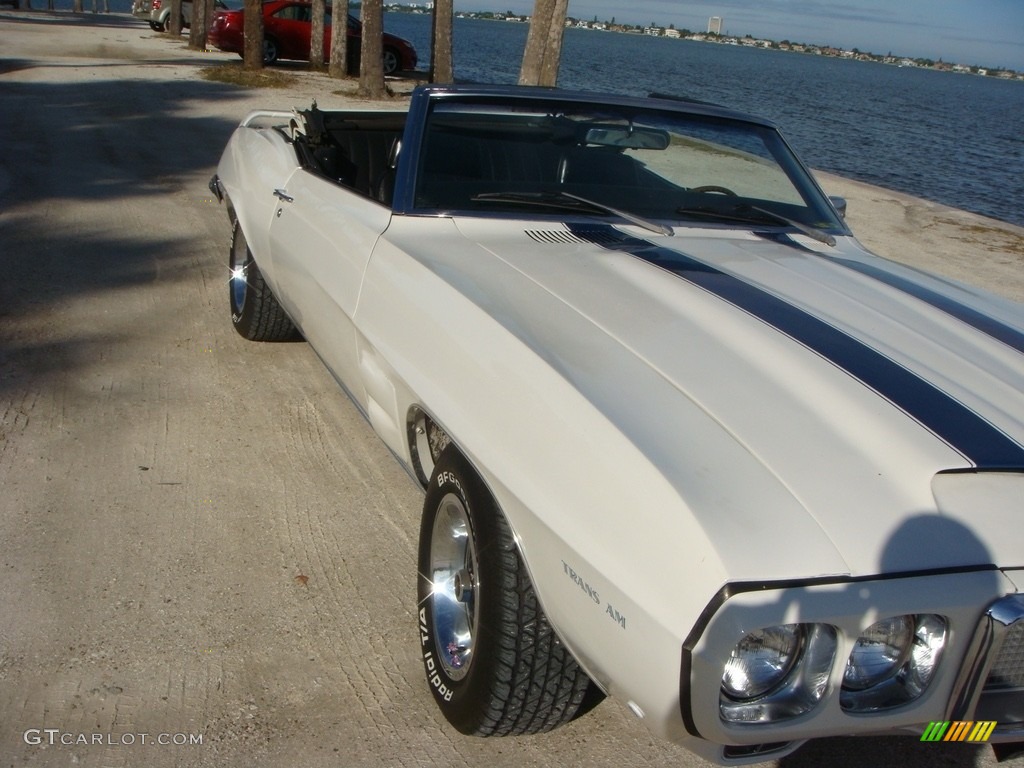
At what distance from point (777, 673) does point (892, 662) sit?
0.24 m

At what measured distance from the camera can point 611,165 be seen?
12.5 ft

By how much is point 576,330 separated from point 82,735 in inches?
62.1

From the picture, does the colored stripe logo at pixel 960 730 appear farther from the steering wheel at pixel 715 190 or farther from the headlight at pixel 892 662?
the steering wheel at pixel 715 190

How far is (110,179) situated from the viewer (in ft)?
29.2

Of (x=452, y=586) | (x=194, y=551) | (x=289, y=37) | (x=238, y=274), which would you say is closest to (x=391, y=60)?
(x=289, y=37)

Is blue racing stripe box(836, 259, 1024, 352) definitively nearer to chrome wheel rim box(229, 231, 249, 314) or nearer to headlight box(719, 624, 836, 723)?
headlight box(719, 624, 836, 723)

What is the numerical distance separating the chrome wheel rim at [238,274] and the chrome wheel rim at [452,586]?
275cm

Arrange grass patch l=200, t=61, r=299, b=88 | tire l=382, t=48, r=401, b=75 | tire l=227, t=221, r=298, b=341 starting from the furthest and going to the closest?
tire l=382, t=48, r=401, b=75
grass patch l=200, t=61, r=299, b=88
tire l=227, t=221, r=298, b=341

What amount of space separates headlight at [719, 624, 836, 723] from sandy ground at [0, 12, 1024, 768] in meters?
0.77

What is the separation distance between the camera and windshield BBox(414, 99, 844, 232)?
3525 millimetres

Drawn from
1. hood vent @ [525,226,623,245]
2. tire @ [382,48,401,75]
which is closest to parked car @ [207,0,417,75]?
tire @ [382,48,401,75]

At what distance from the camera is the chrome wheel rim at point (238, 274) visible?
5.10m

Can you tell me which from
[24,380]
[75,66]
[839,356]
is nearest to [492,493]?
[839,356]

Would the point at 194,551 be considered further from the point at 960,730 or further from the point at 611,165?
the point at 960,730
